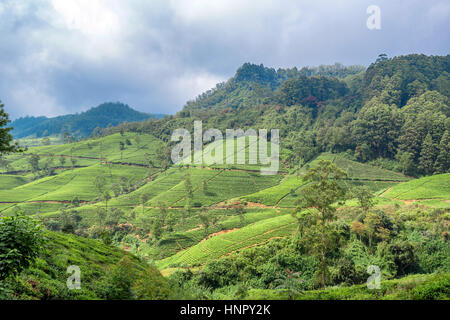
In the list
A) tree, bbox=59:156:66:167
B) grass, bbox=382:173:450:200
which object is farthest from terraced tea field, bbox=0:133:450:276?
tree, bbox=59:156:66:167

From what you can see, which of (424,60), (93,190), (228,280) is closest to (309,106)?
(424,60)

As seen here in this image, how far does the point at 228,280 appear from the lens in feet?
86.9

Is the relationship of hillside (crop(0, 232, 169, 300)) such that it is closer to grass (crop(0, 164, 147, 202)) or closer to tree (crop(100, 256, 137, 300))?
tree (crop(100, 256, 137, 300))

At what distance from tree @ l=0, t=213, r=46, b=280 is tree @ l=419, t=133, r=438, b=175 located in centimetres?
9545

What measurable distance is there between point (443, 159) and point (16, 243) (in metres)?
97.0

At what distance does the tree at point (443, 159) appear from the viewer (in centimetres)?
7512

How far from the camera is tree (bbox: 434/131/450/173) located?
7512cm

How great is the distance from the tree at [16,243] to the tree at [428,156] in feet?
313

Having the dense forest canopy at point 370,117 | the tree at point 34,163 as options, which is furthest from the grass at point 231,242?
the tree at point 34,163

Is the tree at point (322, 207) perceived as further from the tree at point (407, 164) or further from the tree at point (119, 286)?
the tree at point (407, 164)
